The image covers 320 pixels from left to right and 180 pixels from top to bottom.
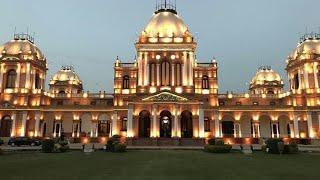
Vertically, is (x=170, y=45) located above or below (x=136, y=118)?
above

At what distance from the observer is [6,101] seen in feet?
200

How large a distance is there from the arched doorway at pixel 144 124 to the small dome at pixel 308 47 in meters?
34.7

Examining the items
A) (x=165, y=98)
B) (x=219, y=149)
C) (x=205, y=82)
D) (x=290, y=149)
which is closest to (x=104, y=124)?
(x=165, y=98)

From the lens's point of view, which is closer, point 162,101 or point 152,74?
point 162,101

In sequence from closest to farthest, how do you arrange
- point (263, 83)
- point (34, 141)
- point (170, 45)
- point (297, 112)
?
1. point (34, 141)
2. point (297, 112)
3. point (170, 45)
4. point (263, 83)

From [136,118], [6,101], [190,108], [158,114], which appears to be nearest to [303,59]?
[190,108]

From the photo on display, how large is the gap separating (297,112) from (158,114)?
90.7 feet

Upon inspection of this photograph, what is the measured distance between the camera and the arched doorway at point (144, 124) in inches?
2273

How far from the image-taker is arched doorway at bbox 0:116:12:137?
2321 inches

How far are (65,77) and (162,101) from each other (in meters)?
38.8

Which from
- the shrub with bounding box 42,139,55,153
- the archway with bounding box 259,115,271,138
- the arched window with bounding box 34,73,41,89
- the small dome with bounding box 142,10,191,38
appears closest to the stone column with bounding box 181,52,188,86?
the small dome with bounding box 142,10,191,38

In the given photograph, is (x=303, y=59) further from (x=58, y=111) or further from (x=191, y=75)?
(x=58, y=111)

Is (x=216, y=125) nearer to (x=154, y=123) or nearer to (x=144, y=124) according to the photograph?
(x=154, y=123)

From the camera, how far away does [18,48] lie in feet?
212
